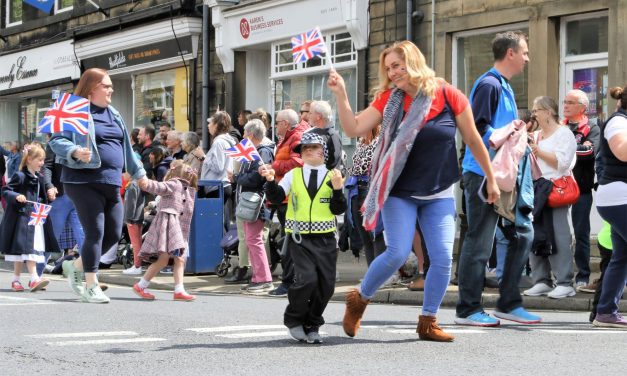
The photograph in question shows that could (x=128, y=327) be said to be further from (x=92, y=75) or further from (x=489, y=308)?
(x=489, y=308)

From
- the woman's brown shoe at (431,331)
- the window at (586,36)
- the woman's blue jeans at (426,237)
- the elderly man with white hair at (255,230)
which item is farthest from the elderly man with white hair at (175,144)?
the woman's brown shoe at (431,331)

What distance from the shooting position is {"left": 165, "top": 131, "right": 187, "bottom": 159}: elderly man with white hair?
51.4 ft

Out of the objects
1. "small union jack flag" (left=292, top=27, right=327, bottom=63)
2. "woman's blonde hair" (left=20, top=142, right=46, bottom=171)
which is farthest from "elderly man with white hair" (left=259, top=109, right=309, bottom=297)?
"woman's blonde hair" (left=20, top=142, right=46, bottom=171)

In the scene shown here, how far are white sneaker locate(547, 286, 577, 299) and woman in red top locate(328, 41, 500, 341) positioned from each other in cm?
347

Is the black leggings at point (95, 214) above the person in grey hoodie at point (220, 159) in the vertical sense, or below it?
below

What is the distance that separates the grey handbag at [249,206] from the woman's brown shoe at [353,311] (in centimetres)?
468

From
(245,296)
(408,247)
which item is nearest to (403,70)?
(408,247)

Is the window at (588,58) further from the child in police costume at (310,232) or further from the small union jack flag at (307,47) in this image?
the child in police costume at (310,232)

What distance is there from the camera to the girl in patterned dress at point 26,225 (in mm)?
12680

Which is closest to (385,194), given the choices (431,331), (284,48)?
(431,331)

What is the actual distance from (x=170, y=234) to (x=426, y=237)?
15.0 feet

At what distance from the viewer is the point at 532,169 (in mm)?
8773

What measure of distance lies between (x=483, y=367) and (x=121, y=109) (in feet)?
68.3

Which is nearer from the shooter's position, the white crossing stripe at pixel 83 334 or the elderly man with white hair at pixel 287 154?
the white crossing stripe at pixel 83 334
